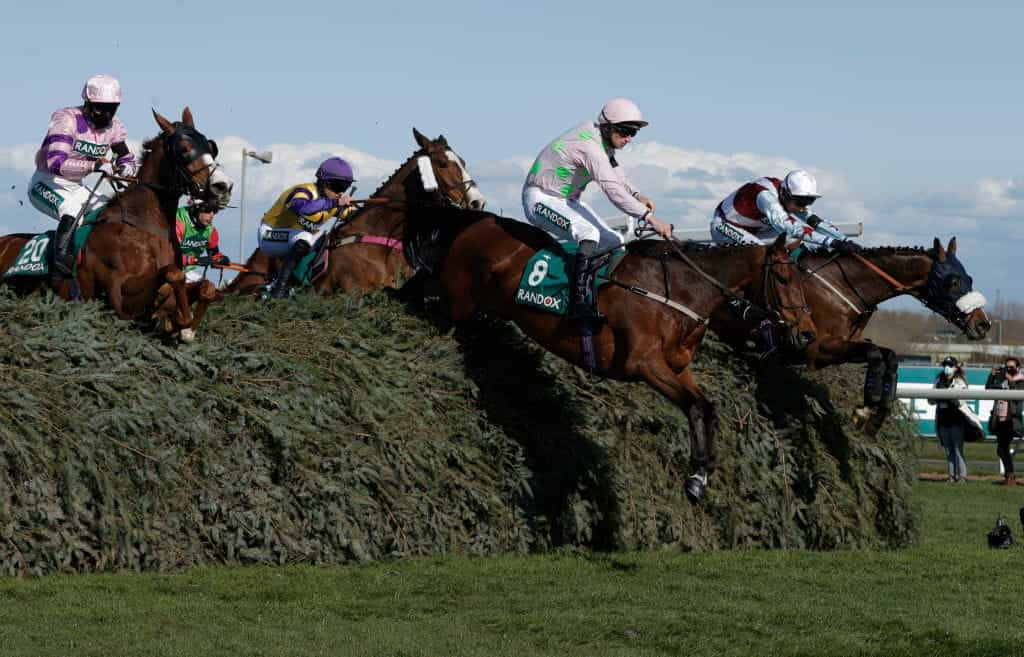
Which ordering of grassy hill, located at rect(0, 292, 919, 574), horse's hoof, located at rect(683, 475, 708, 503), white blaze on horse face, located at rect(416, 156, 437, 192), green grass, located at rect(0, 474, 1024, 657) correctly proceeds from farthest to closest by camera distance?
white blaze on horse face, located at rect(416, 156, 437, 192) < horse's hoof, located at rect(683, 475, 708, 503) < grassy hill, located at rect(0, 292, 919, 574) < green grass, located at rect(0, 474, 1024, 657)

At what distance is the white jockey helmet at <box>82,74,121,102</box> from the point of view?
10469mm

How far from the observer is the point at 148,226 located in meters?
9.91

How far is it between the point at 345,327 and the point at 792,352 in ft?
12.5

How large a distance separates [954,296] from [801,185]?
1.66 meters

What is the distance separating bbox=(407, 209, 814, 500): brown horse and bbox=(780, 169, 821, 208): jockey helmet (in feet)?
8.42

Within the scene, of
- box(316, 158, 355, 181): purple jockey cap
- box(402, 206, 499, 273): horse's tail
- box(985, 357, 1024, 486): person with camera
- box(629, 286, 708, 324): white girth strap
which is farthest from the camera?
box(985, 357, 1024, 486): person with camera

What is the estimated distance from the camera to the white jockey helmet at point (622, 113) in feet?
34.8

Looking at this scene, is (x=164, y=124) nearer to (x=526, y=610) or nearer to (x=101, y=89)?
(x=101, y=89)

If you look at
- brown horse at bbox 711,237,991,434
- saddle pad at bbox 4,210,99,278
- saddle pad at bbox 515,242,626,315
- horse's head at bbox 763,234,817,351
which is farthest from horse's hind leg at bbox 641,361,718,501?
saddle pad at bbox 4,210,99,278

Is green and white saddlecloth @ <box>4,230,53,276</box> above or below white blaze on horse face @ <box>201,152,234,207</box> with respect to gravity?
below

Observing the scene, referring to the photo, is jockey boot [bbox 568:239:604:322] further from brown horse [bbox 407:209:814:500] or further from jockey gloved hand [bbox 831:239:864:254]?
jockey gloved hand [bbox 831:239:864:254]

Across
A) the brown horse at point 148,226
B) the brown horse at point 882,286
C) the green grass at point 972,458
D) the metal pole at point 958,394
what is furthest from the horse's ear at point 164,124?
the green grass at point 972,458

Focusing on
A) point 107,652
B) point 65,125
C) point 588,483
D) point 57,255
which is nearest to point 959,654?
point 588,483

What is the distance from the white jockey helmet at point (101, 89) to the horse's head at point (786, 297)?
4.87m
